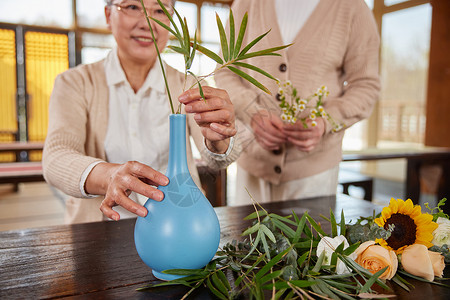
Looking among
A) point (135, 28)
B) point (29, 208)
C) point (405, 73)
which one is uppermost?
point (405, 73)

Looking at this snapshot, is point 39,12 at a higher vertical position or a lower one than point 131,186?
higher

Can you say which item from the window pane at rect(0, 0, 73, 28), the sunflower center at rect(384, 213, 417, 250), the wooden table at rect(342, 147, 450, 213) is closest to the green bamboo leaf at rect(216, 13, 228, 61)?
the sunflower center at rect(384, 213, 417, 250)

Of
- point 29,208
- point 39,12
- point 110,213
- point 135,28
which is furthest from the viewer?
point 39,12

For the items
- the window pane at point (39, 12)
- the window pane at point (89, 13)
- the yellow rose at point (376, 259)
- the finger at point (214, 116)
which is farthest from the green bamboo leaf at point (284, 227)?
the window pane at point (39, 12)

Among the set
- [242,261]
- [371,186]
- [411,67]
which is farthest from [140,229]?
[411,67]

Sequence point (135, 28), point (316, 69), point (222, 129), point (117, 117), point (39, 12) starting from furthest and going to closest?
point (39, 12), point (316, 69), point (117, 117), point (135, 28), point (222, 129)

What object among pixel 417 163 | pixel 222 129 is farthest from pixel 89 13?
pixel 222 129

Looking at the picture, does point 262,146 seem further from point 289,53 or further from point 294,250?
point 294,250

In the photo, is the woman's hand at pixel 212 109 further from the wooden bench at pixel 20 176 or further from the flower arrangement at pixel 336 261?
the wooden bench at pixel 20 176

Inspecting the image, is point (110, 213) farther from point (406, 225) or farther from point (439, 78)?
point (439, 78)

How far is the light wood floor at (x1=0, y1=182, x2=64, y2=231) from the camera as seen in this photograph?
145 inches

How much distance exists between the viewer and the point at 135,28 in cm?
114

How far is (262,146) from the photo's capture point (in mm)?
1427

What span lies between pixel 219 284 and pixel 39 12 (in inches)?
264
